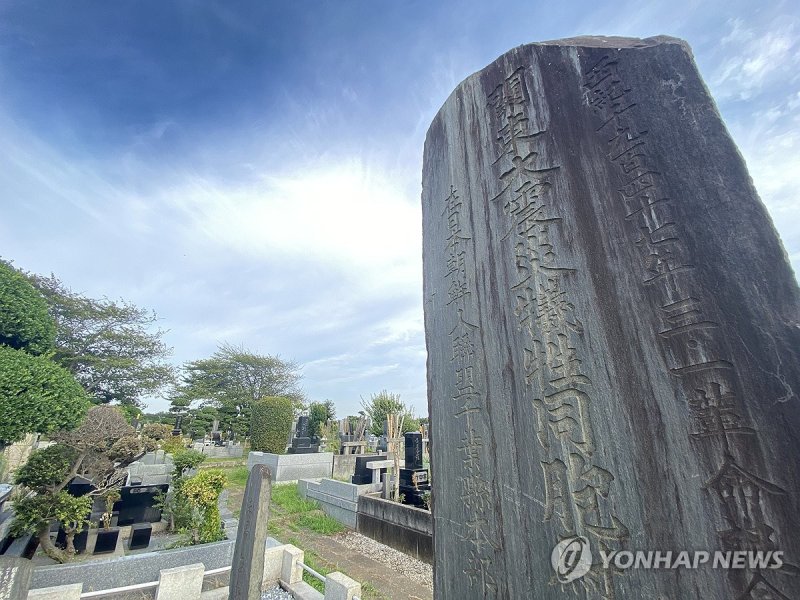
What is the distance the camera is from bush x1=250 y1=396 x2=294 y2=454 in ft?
49.6

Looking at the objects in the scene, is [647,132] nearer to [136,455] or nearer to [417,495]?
[417,495]

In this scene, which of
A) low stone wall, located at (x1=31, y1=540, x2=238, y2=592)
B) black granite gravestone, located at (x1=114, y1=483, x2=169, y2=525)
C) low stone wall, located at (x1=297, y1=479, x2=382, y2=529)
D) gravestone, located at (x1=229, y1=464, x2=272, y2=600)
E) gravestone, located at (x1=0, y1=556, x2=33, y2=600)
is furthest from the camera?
low stone wall, located at (x1=297, y1=479, x2=382, y2=529)

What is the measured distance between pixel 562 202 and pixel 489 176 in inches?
19.8

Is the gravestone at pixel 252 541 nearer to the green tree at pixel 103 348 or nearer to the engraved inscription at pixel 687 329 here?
the engraved inscription at pixel 687 329

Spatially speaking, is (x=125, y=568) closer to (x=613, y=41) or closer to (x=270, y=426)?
(x=613, y=41)

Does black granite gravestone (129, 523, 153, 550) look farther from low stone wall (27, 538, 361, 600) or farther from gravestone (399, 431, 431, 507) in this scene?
gravestone (399, 431, 431, 507)

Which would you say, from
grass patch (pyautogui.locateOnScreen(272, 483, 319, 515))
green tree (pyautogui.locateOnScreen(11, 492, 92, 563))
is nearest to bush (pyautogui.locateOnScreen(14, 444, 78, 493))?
green tree (pyautogui.locateOnScreen(11, 492, 92, 563))

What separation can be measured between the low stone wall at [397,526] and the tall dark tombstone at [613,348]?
473 centimetres

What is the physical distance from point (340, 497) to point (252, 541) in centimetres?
590

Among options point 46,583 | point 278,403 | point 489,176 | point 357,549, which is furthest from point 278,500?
point 489,176

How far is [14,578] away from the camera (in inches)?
111

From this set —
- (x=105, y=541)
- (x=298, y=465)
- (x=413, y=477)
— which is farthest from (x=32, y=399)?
(x=298, y=465)

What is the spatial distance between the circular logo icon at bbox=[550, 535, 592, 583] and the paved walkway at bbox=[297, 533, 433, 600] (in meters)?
4.27

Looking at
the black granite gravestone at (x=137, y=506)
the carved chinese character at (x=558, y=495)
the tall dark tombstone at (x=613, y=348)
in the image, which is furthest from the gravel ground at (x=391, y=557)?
the carved chinese character at (x=558, y=495)
